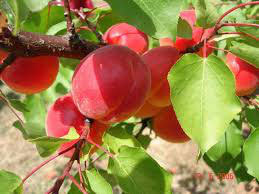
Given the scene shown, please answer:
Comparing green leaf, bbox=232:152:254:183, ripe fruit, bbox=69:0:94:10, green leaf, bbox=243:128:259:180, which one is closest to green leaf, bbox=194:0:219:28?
green leaf, bbox=243:128:259:180

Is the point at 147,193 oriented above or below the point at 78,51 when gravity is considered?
below

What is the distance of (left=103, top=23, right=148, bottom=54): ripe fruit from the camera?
0.96 m

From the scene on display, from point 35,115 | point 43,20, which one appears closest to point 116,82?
point 43,20

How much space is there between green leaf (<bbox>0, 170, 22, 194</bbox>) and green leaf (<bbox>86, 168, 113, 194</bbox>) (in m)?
0.15

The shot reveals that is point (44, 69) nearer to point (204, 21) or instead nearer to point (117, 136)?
point (117, 136)

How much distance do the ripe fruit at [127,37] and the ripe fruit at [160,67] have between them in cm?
14

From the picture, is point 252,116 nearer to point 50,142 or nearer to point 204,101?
point 204,101

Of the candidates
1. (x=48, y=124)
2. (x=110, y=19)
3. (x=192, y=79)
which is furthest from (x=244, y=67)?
(x=48, y=124)

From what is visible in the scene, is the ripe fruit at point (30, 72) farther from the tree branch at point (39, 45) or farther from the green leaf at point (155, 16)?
the green leaf at point (155, 16)

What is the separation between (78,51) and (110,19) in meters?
0.37

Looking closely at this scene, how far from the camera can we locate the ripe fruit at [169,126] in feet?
3.27

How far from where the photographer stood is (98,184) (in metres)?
0.71

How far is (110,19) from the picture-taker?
1.12 meters

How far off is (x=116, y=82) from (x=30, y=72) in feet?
1.01
